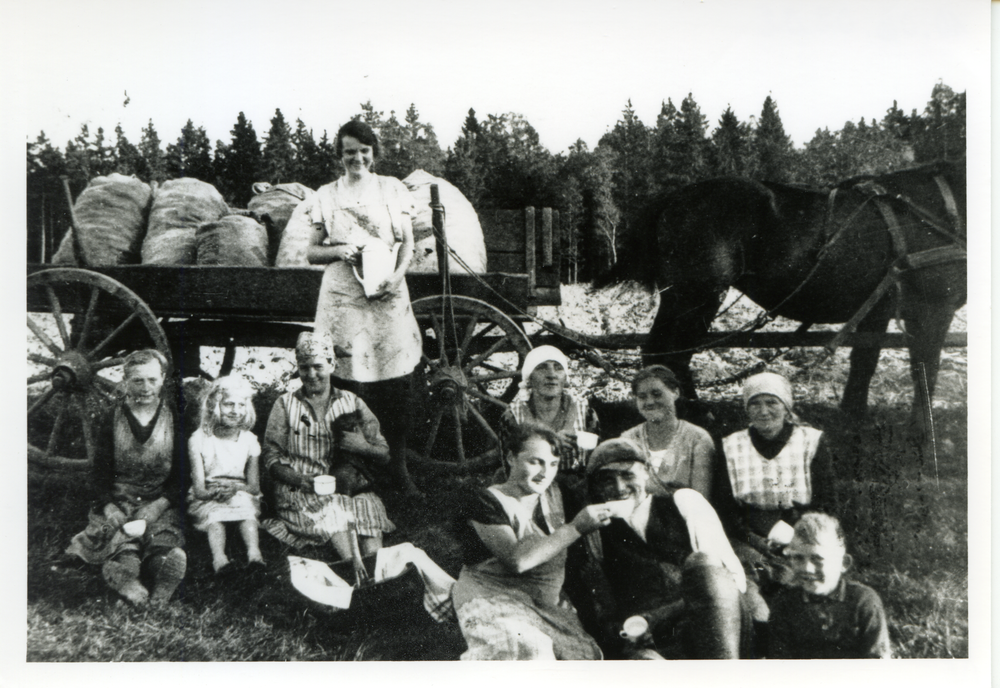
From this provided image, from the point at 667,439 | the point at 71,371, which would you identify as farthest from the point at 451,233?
the point at 71,371

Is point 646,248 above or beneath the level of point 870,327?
above

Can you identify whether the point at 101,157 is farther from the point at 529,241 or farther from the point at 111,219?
the point at 529,241

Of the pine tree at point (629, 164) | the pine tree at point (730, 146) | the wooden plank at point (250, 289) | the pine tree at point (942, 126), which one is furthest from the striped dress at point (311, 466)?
the pine tree at point (942, 126)

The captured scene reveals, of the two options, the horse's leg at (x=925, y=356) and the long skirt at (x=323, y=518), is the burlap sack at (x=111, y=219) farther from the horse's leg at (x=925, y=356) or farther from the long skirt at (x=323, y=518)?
the horse's leg at (x=925, y=356)

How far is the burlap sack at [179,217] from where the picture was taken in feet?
12.6

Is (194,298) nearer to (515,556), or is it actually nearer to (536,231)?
(536,231)

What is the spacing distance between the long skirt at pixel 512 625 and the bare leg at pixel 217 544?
3.58 feet

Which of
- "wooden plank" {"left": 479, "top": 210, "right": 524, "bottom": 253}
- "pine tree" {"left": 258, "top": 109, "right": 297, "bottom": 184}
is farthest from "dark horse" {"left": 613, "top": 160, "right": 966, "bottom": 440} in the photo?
"pine tree" {"left": 258, "top": 109, "right": 297, "bottom": 184}

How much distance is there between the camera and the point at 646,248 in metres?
3.95

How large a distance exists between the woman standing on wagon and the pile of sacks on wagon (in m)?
0.09

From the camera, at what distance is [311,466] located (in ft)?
12.5

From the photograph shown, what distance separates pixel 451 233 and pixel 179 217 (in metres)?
1.30

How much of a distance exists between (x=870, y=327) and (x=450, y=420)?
2104 millimetres
